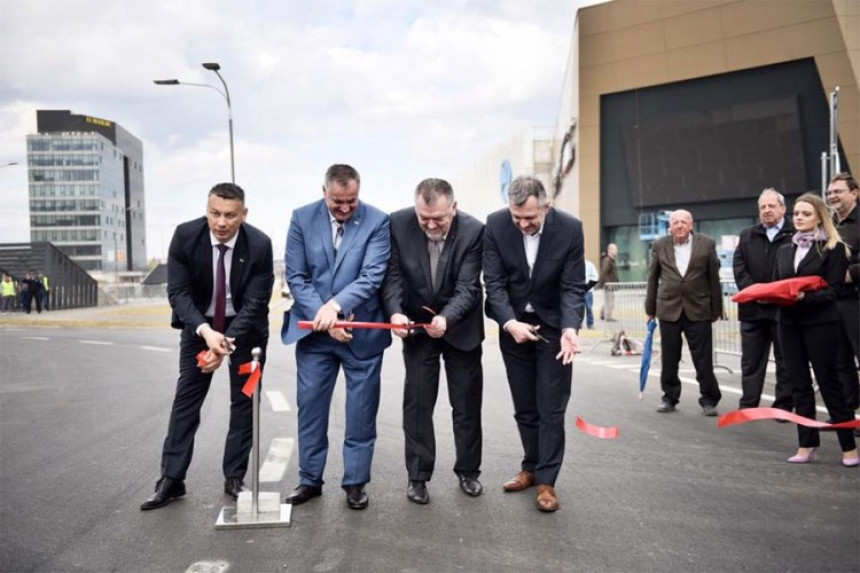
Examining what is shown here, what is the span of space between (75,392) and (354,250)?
6717mm

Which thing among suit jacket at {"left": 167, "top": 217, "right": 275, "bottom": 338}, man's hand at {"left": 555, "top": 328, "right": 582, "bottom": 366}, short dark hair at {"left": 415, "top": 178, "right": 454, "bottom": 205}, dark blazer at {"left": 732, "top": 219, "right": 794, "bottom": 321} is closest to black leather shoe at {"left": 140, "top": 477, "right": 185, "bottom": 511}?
suit jacket at {"left": 167, "top": 217, "right": 275, "bottom": 338}

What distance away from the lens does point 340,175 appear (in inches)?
194

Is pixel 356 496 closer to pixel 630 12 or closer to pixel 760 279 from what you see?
pixel 760 279

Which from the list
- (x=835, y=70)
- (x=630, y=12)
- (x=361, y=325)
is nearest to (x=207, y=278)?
(x=361, y=325)

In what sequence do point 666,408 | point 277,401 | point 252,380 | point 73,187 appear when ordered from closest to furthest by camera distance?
point 252,380, point 666,408, point 277,401, point 73,187

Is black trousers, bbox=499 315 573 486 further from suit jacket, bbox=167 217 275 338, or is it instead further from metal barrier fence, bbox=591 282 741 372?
metal barrier fence, bbox=591 282 741 372

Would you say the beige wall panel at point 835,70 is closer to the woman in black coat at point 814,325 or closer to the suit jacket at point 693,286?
the suit jacket at point 693,286

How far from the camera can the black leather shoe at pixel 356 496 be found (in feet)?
15.7

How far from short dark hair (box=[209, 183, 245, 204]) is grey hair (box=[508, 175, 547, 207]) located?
1726 millimetres

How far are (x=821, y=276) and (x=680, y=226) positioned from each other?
242 centimetres

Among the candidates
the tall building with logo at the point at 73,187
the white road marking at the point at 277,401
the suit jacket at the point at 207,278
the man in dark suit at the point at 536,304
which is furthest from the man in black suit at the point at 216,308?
the tall building with logo at the point at 73,187

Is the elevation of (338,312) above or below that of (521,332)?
above

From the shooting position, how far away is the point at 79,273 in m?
41.6

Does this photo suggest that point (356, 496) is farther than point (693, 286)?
No
